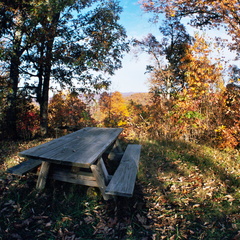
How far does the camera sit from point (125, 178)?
2.56 metres

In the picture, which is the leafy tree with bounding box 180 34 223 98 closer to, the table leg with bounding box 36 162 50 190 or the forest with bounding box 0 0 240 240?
the forest with bounding box 0 0 240 240

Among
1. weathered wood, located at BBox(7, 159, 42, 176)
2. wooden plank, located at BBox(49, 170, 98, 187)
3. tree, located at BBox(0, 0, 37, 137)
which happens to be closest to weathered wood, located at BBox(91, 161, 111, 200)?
wooden plank, located at BBox(49, 170, 98, 187)

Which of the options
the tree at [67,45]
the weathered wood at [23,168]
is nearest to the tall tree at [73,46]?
the tree at [67,45]

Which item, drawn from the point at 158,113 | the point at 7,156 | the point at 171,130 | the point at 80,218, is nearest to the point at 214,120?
the point at 171,130

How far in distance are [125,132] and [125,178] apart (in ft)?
24.5

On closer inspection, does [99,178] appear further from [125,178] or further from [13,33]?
[13,33]

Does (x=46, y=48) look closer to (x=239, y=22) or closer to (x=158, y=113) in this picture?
(x=158, y=113)

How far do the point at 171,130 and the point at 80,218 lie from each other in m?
5.82

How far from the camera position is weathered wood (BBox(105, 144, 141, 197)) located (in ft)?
7.11

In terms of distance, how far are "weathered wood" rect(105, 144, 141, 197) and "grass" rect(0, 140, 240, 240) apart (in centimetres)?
45

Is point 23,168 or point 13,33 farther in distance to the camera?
point 13,33

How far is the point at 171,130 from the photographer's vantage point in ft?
24.3

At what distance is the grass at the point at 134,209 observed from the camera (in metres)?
2.17

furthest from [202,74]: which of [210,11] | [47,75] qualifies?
[47,75]
